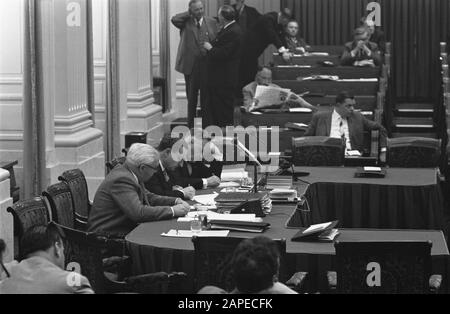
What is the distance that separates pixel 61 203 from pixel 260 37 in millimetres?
8610

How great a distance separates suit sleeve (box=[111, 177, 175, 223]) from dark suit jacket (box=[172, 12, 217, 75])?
6.60 meters

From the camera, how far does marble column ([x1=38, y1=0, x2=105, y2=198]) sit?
9922 mm

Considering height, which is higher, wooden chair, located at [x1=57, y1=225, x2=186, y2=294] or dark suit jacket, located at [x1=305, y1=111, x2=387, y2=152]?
dark suit jacket, located at [x1=305, y1=111, x2=387, y2=152]

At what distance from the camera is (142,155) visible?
23.7 feet

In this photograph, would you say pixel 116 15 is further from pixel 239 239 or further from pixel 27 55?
pixel 239 239

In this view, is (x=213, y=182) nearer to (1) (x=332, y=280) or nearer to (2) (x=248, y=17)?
(1) (x=332, y=280)

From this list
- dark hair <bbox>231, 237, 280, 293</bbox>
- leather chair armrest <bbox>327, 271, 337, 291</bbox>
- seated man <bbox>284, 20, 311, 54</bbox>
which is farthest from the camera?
seated man <bbox>284, 20, 311, 54</bbox>

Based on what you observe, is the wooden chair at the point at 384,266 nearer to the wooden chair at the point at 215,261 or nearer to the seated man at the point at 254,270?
the wooden chair at the point at 215,261

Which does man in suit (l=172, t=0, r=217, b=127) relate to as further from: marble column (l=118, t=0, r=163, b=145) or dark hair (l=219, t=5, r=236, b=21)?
dark hair (l=219, t=5, r=236, b=21)

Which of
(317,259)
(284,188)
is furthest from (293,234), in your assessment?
(284,188)

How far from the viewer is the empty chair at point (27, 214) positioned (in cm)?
638

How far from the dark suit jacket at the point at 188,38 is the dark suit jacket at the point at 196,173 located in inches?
169

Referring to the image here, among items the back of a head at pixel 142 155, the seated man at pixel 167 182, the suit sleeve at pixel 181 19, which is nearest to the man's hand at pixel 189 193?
the seated man at pixel 167 182

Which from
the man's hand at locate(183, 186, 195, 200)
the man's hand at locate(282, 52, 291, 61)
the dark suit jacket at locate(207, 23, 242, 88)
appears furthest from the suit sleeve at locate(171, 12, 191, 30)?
the man's hand at locate(183, 186, 195, 200)
